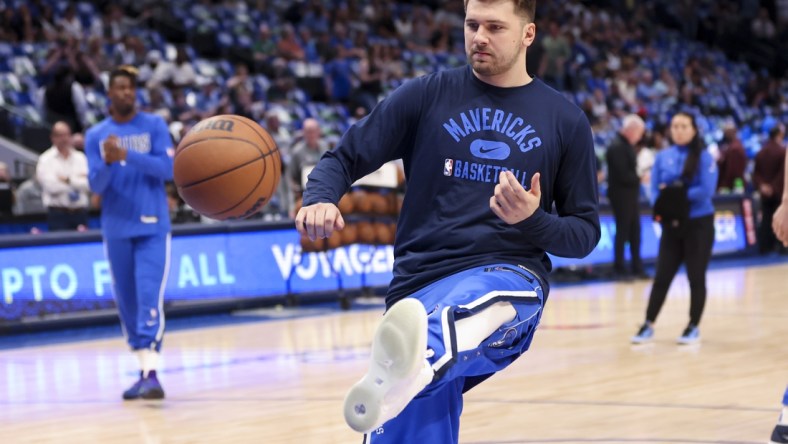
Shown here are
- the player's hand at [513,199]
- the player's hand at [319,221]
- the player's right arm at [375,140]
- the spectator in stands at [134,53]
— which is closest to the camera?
the player's hand at [513,199]

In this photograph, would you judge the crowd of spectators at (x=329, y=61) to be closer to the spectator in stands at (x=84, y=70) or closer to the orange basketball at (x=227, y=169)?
the spectator in stands at (x=84, y=70)

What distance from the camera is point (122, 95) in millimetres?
7785

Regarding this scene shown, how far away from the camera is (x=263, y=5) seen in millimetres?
21562

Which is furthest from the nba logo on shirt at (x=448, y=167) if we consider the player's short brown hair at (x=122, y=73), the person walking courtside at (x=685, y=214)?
the person walking courtside at (x=685, y=214)

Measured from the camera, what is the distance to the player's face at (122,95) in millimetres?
7781

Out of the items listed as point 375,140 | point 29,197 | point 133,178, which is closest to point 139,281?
point 133,178

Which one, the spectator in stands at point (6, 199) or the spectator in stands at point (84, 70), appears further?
→ the spectator in stands at point (84, 70)

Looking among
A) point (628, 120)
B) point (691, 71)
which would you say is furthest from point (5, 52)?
point (691, 71)

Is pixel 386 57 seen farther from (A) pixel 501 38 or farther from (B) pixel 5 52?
(A) pixel 501 38

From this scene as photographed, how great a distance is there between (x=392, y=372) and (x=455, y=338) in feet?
0.86

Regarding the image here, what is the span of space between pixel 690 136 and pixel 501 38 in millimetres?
6210

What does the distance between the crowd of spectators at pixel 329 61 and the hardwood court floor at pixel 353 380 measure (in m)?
4.01

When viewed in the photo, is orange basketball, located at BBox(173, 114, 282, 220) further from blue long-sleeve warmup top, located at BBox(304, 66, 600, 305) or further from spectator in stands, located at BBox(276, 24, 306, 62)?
spectator in stands, located at BBox(276, 24, 306, 62)

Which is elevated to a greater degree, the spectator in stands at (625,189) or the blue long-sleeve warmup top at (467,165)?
the blue long-sleeve warmup top at (467,165)
